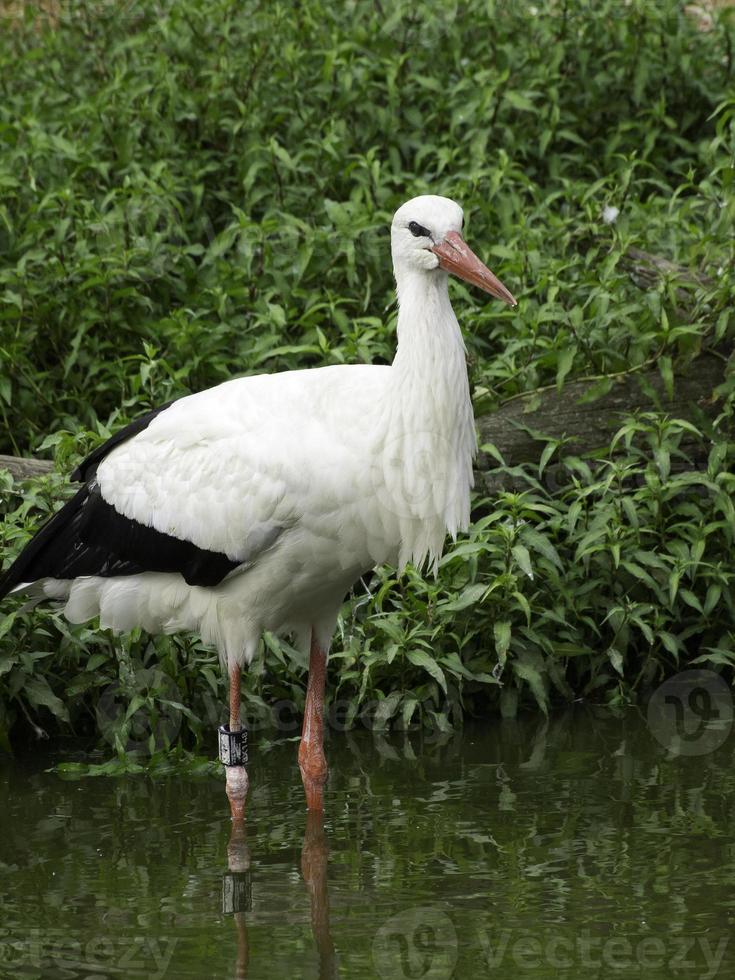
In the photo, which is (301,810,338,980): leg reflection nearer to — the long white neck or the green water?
the green water

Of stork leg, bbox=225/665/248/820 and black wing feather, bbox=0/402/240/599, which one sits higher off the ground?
black wing feather, bbox=0/402/240/599

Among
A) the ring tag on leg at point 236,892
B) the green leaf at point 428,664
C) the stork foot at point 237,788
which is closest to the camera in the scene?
the ring tag on leg at point 236,892

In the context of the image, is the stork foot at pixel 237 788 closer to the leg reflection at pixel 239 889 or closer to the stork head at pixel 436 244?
the leg reflection at pixel 239 889

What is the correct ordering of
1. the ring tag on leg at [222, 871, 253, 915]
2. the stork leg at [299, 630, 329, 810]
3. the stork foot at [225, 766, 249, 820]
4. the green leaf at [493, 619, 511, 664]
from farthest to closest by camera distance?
the green leaf at [493, 619, 511, 664]
the stork leg at [299, 630, 329, 810]
the stork foot at [225, 766, 249, 820]
the ring tag on leg at [222, 871, 253, 915]

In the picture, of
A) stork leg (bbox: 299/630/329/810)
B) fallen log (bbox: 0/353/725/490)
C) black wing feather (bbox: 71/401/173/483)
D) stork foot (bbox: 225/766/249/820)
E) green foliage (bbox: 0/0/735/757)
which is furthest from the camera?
fallen log (bbox: 0/353/725/490)

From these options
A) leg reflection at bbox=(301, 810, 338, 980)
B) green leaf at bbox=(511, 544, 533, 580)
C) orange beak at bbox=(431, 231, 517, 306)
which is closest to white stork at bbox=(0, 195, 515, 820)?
orange beak at bbox=(431, 231, 517, 306)

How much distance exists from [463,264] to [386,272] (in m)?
2.94

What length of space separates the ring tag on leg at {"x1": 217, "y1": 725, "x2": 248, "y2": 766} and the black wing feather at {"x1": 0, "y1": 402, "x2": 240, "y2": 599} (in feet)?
1.68

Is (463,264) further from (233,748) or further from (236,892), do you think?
(236,892)

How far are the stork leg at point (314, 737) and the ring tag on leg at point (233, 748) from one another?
23cm

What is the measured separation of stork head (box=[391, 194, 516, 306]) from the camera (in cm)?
457

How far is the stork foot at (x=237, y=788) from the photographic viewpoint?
5.04 m

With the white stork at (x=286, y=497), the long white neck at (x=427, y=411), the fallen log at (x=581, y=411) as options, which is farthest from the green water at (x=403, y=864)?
the fallen log at (x=581, y=411)

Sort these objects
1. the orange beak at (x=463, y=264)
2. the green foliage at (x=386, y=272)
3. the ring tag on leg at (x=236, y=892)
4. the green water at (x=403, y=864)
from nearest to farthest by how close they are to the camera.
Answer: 1. the green water at (x=403, y=864)
2. the ring tag on leg at (x=236, y=892)
3. the orange beak at (x=463, y=264)
4. the green foliage at (x=386, y=272)
